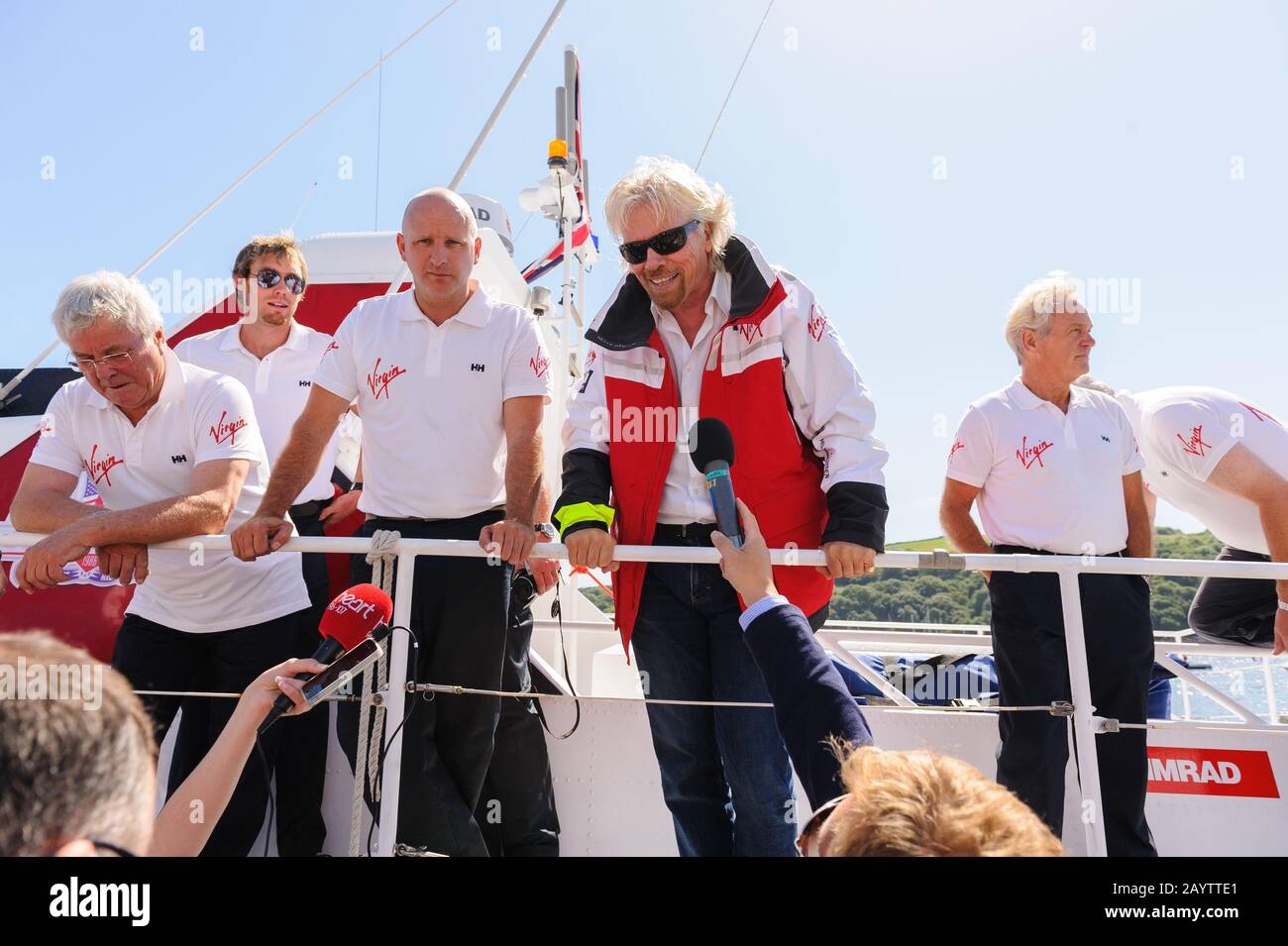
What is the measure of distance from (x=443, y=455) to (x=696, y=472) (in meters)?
0.79

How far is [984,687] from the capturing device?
4520 mm

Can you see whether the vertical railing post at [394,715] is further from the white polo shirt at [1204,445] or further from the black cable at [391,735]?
the white polo shirt at [1204,445]

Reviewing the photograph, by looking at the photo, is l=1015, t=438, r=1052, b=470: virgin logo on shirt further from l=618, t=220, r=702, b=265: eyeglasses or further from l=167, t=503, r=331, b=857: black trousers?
l=167, t=503, r=331, b=857: black trousers

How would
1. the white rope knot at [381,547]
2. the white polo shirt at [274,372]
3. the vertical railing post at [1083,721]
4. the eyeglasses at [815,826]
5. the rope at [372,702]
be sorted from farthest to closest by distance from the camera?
the white polo shirt at [274,372] → the white rope knot at [381,547] → the vertical railing post at [1083,721] → the rope at [372,702] → the eyeglasses at [815,826]

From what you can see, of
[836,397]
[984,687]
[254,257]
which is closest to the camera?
[836,397]

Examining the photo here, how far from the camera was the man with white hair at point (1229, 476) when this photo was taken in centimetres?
314

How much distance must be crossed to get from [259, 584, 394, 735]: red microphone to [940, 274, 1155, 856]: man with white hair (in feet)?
6.28

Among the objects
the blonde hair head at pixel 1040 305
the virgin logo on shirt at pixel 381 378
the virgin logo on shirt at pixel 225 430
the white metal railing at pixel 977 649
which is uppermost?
the blonde hair head at pixel 1040 305

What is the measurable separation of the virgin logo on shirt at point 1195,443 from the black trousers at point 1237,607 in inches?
23.6

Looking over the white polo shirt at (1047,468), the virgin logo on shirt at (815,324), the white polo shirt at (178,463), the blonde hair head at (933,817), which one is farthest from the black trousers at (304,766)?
the blonde hair head at (933,817)

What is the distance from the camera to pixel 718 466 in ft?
5.96
